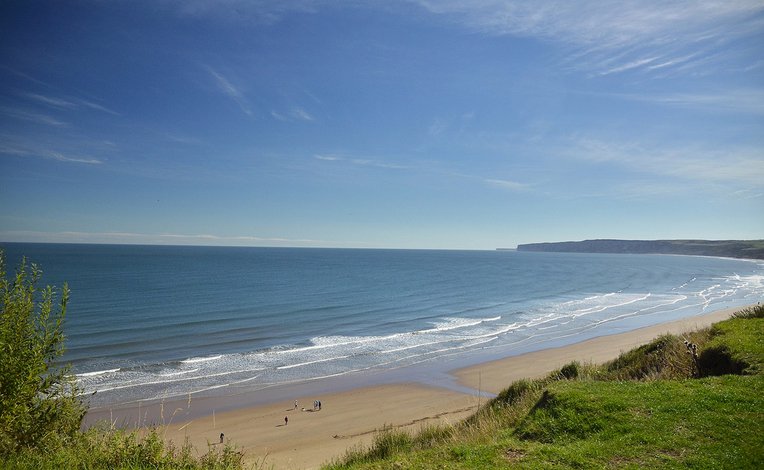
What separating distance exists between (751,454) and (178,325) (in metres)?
36.6

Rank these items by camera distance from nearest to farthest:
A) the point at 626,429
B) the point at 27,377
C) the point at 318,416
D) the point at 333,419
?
the point at 27,377
the point at 626,429
the point at 333,419
the point at 318,416

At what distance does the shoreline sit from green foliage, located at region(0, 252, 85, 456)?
5.93m

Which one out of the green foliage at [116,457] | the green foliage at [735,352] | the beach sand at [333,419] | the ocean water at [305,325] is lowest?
the beach sand at [333,419]

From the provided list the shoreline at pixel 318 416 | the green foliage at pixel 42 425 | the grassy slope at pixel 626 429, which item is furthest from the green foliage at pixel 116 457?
the shoreline at pixel 318 416

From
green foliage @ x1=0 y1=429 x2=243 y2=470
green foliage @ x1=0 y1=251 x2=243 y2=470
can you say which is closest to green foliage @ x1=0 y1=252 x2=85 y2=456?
green foliage @ x1=0 y1=251 x2=243 y2=470

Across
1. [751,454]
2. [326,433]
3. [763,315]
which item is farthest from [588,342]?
[751,454]

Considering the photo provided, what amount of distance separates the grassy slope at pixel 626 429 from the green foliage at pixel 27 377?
5.27 metres

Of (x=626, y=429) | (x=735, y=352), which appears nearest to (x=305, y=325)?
(x=735, y=352)

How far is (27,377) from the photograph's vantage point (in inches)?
301

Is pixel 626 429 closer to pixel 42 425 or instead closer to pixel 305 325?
pixel 42 425

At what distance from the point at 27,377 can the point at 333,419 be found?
13498 millimetres

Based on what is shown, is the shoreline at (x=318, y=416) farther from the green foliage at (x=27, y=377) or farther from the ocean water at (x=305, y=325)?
the green foliage at (x=27, y=377)

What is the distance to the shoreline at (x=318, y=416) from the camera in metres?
A: 16.4

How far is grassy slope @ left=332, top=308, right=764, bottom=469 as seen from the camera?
7102 mm
